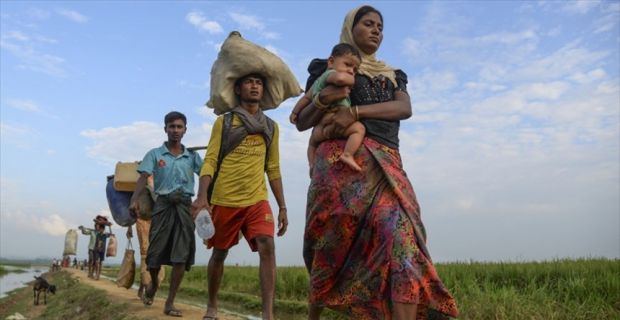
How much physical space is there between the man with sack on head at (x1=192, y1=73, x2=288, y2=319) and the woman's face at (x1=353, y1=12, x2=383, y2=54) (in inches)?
54.2

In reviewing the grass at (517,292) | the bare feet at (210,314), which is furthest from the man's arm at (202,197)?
the grass at (517,292)

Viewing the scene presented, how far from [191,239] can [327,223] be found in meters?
2.91

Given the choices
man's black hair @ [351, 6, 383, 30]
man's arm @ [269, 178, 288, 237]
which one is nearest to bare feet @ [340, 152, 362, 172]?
man's black hair @ [351, 6, 383, 30]

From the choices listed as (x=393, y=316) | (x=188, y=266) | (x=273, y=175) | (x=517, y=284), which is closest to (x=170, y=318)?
(x=188, y=266)

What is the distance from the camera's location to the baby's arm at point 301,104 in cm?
309

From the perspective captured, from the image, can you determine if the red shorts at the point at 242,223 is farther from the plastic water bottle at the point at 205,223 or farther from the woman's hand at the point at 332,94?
the woman's hand at the point at 332,94

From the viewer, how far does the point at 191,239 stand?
215 inches

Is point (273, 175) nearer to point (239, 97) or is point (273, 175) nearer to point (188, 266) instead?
point (239, 97)

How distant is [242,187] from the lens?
162 inches

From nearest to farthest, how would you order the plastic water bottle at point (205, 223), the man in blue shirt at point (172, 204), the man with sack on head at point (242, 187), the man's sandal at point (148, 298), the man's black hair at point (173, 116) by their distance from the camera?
the plastic water bottle at point (205, 223), the man with sack on head at point (242, 187), the man in blue shirt at point (172, 204), the man's black hair at point (173, 116), the man's sandal at point (148, 298)

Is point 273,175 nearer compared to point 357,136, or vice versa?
point 357,136

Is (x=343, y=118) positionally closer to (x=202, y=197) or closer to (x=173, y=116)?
(x=202, y=197)

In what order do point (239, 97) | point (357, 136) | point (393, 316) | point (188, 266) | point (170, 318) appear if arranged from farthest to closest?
point (188, 266)
point (170, 318)
point (239, 97)
point (357, 136)
point (393, 316)

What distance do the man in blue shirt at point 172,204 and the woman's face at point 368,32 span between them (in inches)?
117
